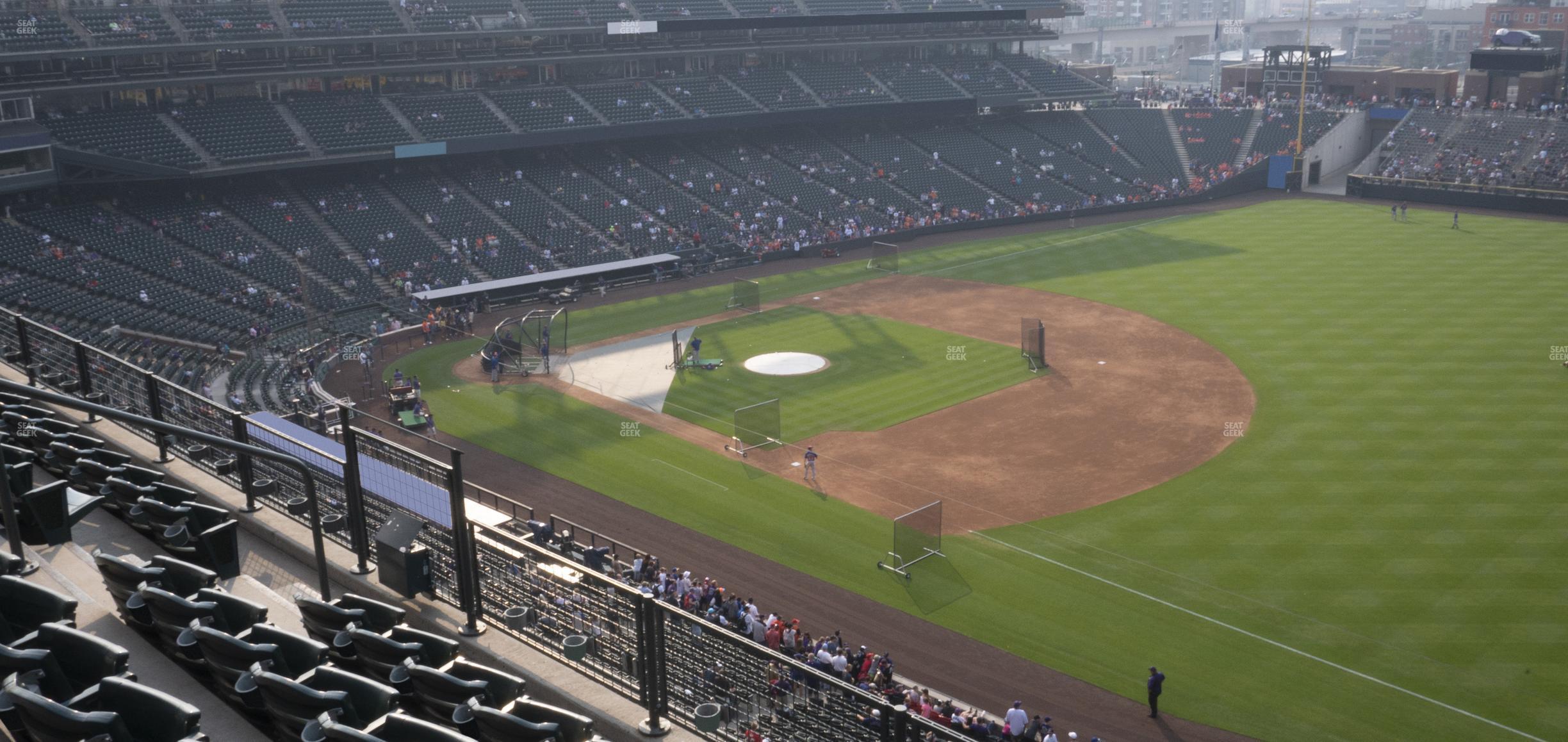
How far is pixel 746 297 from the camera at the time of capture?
2076 inches

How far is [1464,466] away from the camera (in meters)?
32.0

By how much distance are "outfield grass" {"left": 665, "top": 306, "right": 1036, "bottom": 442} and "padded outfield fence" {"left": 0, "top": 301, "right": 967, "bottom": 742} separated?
22.5 meters

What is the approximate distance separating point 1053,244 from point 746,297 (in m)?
20.4

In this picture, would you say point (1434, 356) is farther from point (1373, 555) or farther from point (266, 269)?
point (266, 269)

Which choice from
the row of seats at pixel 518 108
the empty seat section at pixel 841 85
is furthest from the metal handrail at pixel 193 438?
the empty seat section at pixel 841 85

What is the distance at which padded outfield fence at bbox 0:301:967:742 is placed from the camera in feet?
32.4

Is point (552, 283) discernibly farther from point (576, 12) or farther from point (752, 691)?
point (752, 691)

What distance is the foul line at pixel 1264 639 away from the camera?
2133 cm

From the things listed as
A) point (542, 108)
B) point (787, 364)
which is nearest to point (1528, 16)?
point (542, 108)

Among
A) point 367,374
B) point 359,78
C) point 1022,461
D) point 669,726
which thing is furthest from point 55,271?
point 669,726

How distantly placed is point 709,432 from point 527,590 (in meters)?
25.5

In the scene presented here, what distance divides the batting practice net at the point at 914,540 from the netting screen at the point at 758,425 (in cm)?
785

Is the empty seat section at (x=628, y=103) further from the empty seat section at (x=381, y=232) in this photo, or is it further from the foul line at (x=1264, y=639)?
the foul line at (x=1264, y=639)

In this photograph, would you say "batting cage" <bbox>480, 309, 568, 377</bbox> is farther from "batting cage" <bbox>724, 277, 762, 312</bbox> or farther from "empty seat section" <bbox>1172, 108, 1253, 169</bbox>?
"empty seat section" <bbox>1172, 108, 1253, 169</bbox>
